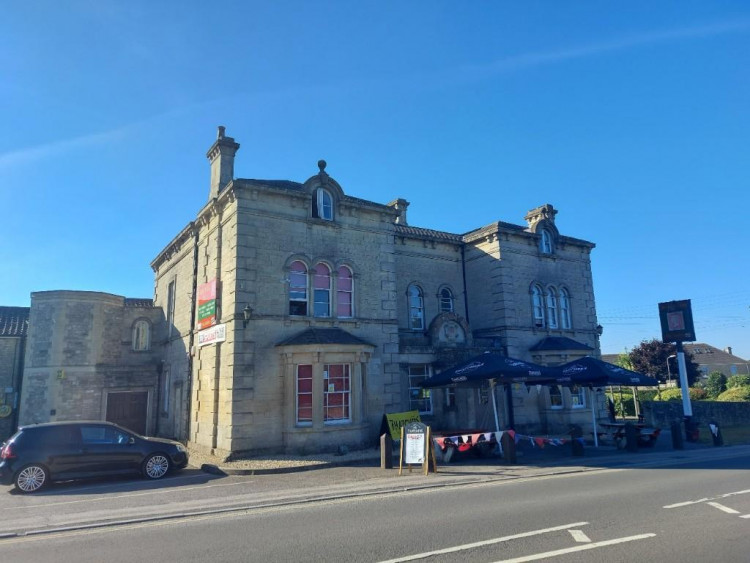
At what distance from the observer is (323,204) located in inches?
707

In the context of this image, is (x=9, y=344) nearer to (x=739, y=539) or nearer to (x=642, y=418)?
(x=739, y=539)

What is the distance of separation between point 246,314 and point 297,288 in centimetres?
218

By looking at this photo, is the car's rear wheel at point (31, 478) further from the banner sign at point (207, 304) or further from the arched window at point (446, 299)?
the arched window at point (446, 299)

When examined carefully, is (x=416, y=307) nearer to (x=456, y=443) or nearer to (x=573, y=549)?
(x=456, y=443)

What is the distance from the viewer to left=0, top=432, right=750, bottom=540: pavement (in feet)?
29.0

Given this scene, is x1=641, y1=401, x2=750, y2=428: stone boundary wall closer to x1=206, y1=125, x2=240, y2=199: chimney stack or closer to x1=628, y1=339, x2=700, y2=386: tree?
x1=628, y1=339, x2=700, y2=386: tree

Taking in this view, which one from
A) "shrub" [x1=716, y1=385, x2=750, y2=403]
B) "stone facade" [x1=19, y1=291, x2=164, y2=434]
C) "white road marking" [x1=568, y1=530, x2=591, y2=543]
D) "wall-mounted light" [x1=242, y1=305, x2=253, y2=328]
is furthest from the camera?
"shrub" [x1=716, y1=385, x2=750, y2=403]

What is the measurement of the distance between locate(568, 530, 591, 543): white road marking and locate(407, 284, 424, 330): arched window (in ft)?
49.2

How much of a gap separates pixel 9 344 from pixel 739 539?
86.4ft

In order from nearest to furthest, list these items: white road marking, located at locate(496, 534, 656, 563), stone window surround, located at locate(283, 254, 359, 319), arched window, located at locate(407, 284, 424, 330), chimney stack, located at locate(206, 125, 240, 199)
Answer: white road marking, located at locate(496, 534, 656, 563) → stone window surround, located at locate(283, 254, 359, 319) → chimney stack, located at locate(206, 125, 240, 199) → arched window, located at locate(407, 284, 424, 330)

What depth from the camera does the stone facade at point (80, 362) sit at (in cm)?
2105

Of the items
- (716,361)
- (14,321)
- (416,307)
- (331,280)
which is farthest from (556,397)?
(716,361)

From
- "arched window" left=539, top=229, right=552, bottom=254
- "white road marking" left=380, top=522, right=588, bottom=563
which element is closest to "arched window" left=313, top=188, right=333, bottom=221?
"arched window" left=539, top=229, right=552, bottom=254

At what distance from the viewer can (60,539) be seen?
24.4 feet
